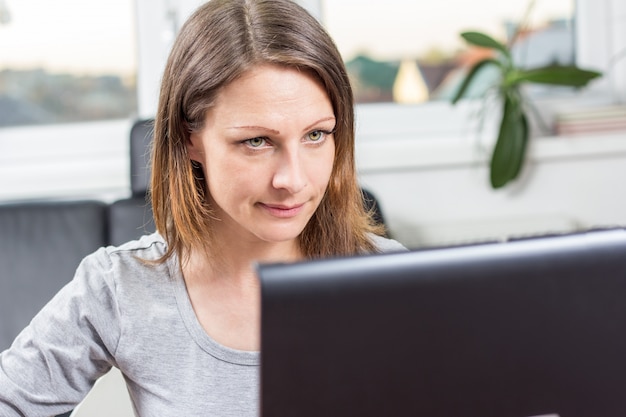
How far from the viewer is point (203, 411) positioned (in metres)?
1.14

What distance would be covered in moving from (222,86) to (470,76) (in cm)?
166

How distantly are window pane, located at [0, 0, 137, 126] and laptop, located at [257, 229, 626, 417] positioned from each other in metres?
2.39

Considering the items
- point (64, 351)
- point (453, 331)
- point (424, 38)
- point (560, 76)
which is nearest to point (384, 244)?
point (64, 351)

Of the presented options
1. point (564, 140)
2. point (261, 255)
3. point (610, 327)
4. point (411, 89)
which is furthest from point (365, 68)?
point (610, 327)

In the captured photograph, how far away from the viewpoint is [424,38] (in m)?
2.85

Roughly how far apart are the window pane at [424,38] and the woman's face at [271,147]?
1736mm

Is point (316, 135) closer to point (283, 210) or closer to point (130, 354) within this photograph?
point (283, 210)

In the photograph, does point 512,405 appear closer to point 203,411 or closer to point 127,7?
point 203,411

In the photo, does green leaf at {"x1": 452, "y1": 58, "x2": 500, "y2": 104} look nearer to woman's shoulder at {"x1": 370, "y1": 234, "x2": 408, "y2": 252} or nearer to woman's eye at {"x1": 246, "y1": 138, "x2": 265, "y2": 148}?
woman's shoulder at {"x1": 370, "y1": 234, "x2": 408, "y2": 252}

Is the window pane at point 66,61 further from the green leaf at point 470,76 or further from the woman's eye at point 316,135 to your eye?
the woman's eye at point 316,135

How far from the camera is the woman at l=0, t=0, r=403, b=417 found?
107cm

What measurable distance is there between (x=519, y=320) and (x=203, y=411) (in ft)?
2.05

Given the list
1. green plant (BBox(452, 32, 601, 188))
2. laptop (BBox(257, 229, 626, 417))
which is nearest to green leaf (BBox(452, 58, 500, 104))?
green plant (BBox(452, 32, 601, 188))

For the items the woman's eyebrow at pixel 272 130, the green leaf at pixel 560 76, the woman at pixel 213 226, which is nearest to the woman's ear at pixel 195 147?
the woman at pixel 213 226
